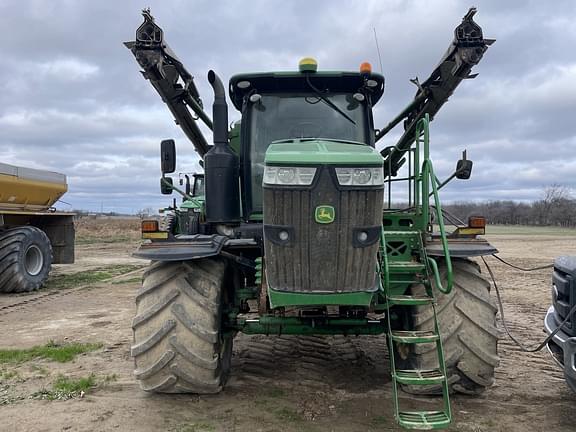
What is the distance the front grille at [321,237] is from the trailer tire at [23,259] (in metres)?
8.08

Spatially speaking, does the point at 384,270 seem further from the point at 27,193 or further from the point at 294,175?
the point at 27,193

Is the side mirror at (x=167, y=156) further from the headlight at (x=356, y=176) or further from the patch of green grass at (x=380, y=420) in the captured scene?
the patch of green grass at (x=380, y=420)

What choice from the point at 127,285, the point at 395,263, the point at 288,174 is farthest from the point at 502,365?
the point at 127,285

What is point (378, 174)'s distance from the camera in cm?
337

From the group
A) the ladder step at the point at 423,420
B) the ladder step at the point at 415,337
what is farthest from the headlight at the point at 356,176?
the ladder step at the point at 423,420

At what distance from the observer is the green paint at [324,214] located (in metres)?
3.31

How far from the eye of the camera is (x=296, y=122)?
4.86 meters

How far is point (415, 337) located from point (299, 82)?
2.48 meters

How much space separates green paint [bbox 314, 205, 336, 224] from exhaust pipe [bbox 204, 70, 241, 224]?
147 cm

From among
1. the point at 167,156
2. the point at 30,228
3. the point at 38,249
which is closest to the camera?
the point at 167,156

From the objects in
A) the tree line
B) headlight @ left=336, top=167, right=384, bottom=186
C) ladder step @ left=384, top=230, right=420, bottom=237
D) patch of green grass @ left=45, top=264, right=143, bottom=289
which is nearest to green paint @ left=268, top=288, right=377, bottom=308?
headlight @ left=336, top=167, right=384, bottom=186

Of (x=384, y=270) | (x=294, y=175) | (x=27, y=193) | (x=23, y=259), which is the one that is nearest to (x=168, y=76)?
(x=294, y=175)

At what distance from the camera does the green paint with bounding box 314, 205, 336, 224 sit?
3.31m

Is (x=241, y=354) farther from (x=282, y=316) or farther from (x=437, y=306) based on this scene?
(x=437, y=306)
